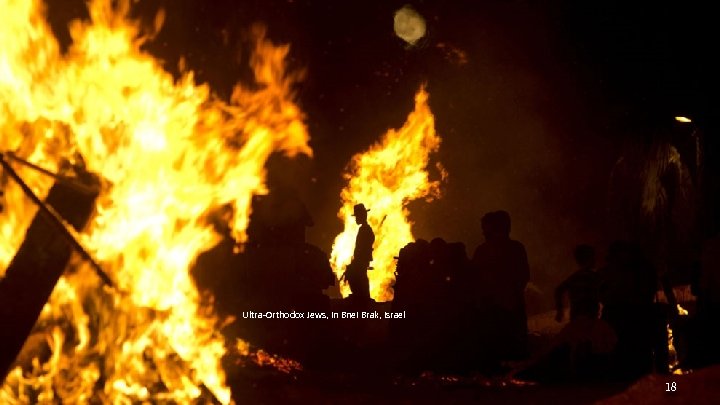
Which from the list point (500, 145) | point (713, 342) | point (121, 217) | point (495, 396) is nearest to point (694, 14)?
point (500, 145)

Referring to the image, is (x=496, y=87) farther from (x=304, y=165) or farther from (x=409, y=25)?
(x=304, y=165)

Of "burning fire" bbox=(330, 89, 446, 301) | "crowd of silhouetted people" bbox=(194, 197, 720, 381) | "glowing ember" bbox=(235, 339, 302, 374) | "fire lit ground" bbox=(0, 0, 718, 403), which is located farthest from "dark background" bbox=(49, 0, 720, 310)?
"glowing ember" bbox=(235, 339, 302, 374)

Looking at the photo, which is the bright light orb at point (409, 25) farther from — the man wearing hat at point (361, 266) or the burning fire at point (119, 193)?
the burning fire at point (119, 193)

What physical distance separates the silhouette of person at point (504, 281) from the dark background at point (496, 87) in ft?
17.6

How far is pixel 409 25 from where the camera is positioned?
1898cm

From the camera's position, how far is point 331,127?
1902 centimetres

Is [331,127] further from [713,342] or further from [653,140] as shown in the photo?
[713,342]

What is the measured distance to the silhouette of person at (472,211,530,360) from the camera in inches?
329

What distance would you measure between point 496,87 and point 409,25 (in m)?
3.64

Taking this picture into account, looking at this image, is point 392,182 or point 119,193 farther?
point 392,182

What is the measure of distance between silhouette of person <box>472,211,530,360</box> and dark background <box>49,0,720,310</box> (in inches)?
211

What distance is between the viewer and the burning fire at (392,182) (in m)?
17.5

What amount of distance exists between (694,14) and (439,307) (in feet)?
26.4

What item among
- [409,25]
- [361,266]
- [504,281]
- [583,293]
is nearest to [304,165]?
[409,25]
